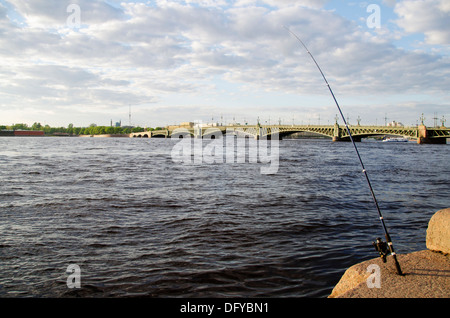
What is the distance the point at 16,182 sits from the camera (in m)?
14.4

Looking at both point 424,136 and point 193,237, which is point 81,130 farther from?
point 193,237

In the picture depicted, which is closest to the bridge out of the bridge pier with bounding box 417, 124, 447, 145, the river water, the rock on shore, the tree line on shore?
the bridge pier with bounding box 417, 124, 447, 145

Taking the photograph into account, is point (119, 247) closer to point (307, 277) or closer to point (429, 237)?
point (307, 277)

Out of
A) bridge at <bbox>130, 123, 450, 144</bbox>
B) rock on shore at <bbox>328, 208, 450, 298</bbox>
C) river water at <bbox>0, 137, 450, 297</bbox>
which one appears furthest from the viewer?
bridge at <bbox>130, 123, 450, 144</bbox>

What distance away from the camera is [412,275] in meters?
3.77

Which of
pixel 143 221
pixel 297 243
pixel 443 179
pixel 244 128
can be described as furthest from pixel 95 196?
pixel 244 128

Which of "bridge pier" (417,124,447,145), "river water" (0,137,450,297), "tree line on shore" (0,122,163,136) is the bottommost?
"river water" (0,137,450,297)

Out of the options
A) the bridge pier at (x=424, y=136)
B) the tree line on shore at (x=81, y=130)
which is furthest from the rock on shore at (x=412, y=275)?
the tree line on shore at (x=81, y=130)

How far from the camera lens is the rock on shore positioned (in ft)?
11.1

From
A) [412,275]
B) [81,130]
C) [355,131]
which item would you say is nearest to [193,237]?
[412,275]

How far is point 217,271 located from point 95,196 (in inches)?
294

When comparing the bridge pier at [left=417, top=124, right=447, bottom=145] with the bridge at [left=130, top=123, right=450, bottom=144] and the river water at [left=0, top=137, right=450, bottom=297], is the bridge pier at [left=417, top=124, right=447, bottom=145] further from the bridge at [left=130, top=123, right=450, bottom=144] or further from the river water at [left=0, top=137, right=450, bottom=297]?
the river water at [left=0, top=137, right=450, bottom=297]

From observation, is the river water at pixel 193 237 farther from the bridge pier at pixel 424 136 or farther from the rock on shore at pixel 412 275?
the bridge pier at pixel 424 136

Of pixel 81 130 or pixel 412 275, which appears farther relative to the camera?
pixel 81 130
